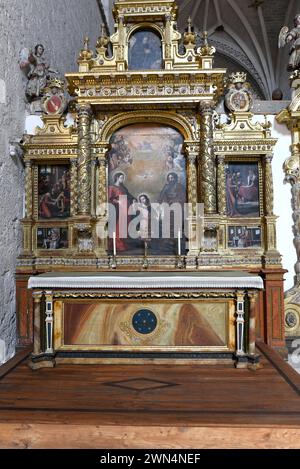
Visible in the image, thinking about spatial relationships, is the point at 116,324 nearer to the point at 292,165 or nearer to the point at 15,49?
the point at 292,165

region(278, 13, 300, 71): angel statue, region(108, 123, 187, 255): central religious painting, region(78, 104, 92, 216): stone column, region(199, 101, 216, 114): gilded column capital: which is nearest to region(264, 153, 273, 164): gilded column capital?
region(199, 101, 216, 114): gilded column capital

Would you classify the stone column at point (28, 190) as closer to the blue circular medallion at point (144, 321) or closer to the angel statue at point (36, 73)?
the angel statue at point (36, 73)

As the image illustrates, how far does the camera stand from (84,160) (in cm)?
583

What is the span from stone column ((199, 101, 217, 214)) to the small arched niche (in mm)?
958

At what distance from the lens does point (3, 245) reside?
5598 millimetres

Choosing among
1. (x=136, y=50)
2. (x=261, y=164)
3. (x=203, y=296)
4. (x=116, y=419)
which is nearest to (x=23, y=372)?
(x=116, y=419)

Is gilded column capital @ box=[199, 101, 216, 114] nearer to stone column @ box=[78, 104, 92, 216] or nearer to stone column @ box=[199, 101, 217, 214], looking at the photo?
stone column @ box=[199, 101, 217, 214]

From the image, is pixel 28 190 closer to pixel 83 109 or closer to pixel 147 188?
pixel 83 109

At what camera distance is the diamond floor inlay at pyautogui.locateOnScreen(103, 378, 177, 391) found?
3800 millimetres

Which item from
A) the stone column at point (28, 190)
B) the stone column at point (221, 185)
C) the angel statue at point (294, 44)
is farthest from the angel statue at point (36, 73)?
the angel statue at point (294, 44)

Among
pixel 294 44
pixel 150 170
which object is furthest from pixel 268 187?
pixel 294 44

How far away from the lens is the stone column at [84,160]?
5.76 meters

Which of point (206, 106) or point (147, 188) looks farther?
point (147, 188)

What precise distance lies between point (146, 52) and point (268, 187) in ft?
8.34
